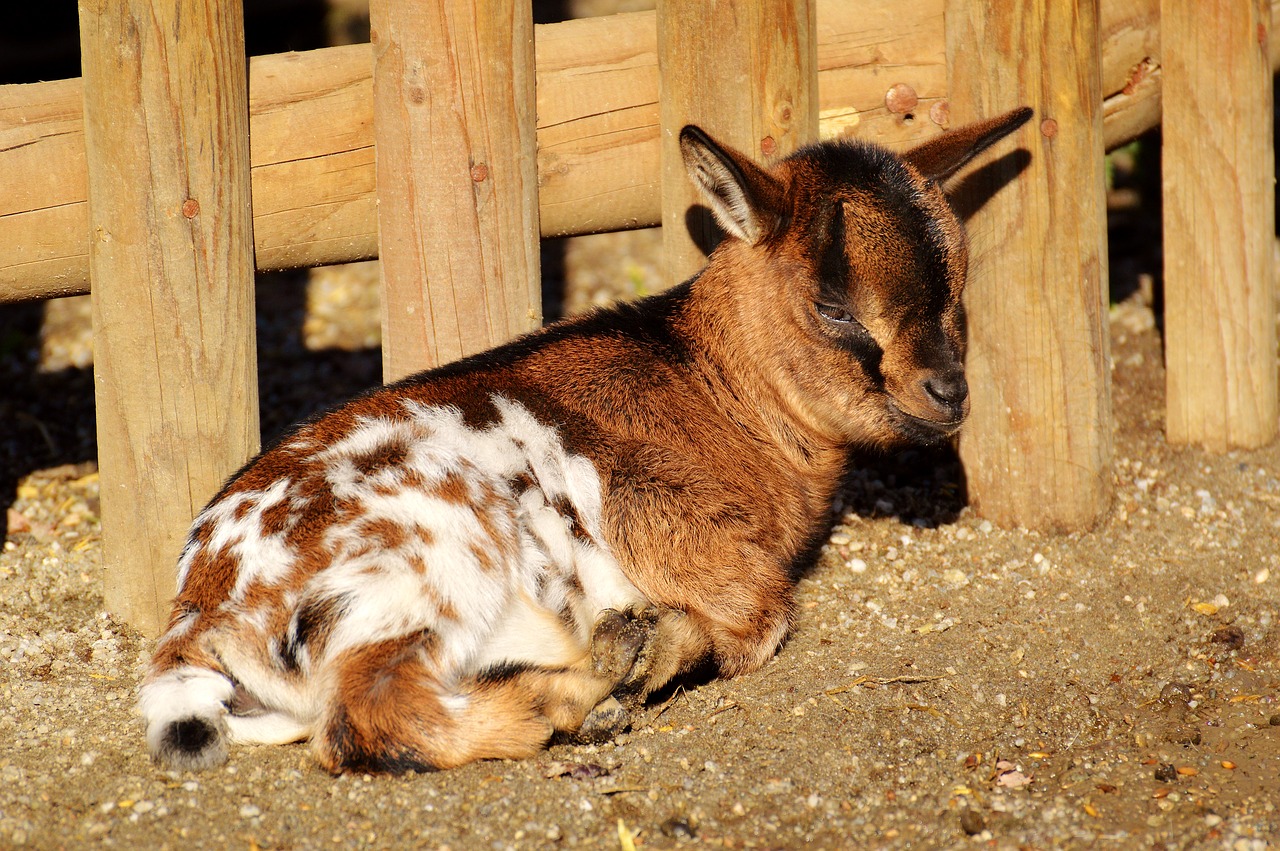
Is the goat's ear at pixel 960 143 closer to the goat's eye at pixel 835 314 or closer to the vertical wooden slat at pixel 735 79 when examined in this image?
the vertical wooden slat at pixel 735 79

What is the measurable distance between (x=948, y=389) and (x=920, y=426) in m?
0.21

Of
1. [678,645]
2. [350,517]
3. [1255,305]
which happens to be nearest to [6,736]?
[350,517]

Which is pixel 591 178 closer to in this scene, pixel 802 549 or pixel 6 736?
pixel 802 549

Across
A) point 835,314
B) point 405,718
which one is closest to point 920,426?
point 835,314

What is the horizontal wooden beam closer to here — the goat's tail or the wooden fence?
the wooden fence

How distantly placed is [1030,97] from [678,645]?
2.57 m

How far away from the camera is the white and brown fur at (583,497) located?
381cm

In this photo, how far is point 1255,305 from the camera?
583 cm

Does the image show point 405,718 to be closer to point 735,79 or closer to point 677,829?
point 677,829

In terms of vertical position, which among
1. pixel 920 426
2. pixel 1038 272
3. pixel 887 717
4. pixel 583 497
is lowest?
pixel 887 717

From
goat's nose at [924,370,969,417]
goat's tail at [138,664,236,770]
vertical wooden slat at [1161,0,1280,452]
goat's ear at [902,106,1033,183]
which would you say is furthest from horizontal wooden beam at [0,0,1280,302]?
goat's tail at [138,664,236,770]

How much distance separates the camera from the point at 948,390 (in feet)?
14.7

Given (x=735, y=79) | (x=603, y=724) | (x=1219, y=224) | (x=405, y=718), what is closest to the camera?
(x=405, y=718)

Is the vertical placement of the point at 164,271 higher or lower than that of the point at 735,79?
lower
